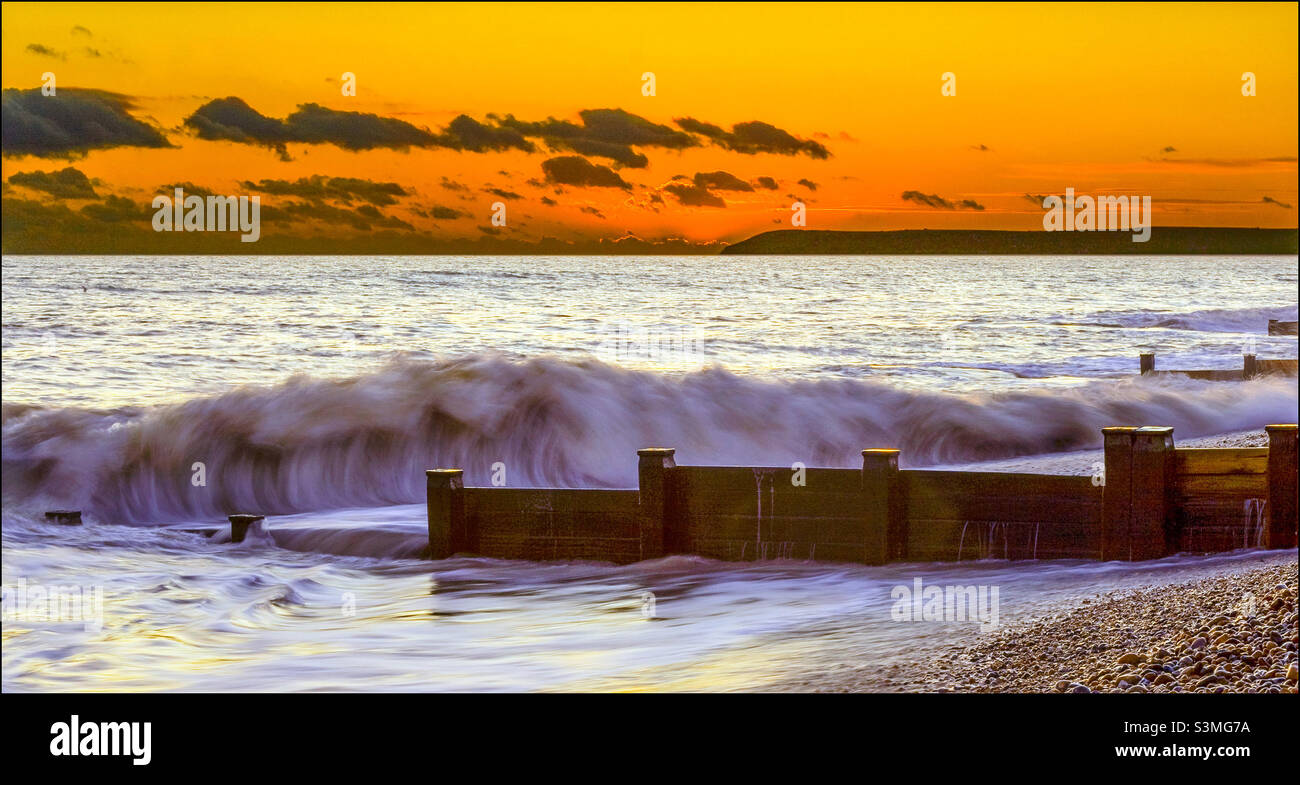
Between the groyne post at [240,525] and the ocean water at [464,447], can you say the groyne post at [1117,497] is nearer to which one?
the ocean water at [464,447]

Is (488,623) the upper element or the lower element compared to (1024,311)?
lower

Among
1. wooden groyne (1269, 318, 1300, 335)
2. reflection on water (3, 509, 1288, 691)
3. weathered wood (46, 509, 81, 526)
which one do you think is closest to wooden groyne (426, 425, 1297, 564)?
reflection on water (3, 509, 1288, 691)

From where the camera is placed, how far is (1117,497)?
13961 millimetres

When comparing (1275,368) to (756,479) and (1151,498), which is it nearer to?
(1151,498)

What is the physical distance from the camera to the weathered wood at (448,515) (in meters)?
16.3

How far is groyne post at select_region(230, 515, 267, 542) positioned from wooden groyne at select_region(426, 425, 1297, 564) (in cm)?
404

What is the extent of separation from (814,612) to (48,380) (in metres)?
33.9

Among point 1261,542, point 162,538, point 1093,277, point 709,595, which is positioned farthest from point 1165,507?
point 1093,277

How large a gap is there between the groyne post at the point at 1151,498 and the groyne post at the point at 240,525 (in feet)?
40.1

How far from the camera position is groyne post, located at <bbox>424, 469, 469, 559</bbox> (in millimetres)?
16359
